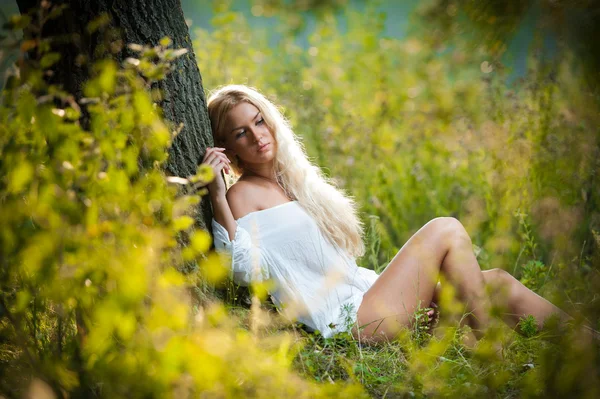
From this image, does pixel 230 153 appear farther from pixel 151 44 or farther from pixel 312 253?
pixel 151 44

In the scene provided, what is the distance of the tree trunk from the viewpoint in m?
1.88

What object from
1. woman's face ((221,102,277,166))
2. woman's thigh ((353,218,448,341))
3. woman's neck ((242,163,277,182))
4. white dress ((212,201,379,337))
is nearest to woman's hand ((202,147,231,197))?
white dress ((212,201,379,337))

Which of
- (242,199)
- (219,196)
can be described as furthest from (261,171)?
(219,196)

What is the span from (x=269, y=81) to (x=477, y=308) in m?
3.42

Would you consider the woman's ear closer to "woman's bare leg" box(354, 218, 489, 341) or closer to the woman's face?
the woman's face

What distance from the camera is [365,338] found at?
2311 mm

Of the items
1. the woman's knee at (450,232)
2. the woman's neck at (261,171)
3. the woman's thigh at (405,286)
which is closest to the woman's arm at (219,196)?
the woman's neck at (261,171)

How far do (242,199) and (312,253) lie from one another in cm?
39

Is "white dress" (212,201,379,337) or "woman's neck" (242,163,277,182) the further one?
"woman's neck" (242,163,277,182)

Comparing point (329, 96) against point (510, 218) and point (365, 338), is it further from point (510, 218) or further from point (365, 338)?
point (365, 338)

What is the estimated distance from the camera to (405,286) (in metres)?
2.39

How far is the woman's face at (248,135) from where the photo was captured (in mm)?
2537

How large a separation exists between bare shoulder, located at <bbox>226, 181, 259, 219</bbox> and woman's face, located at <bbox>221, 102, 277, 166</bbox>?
0.15 meters

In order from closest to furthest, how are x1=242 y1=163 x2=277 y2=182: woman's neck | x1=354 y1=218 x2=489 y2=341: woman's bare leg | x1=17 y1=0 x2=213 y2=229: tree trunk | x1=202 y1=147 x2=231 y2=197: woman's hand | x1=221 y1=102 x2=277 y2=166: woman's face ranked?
x1=17 y1=0 x2=213 y2=229: tree trunk
x1=202 y1=147 x2=231 y2=197: woman's hand
x1=354 y1=218 x2=489 y2=341: woman's bare leg
x1=221 y1=102 x2=277 y2=166: woman's face
x1=242 y1=163 x2=277 y2=182: woman's neck
